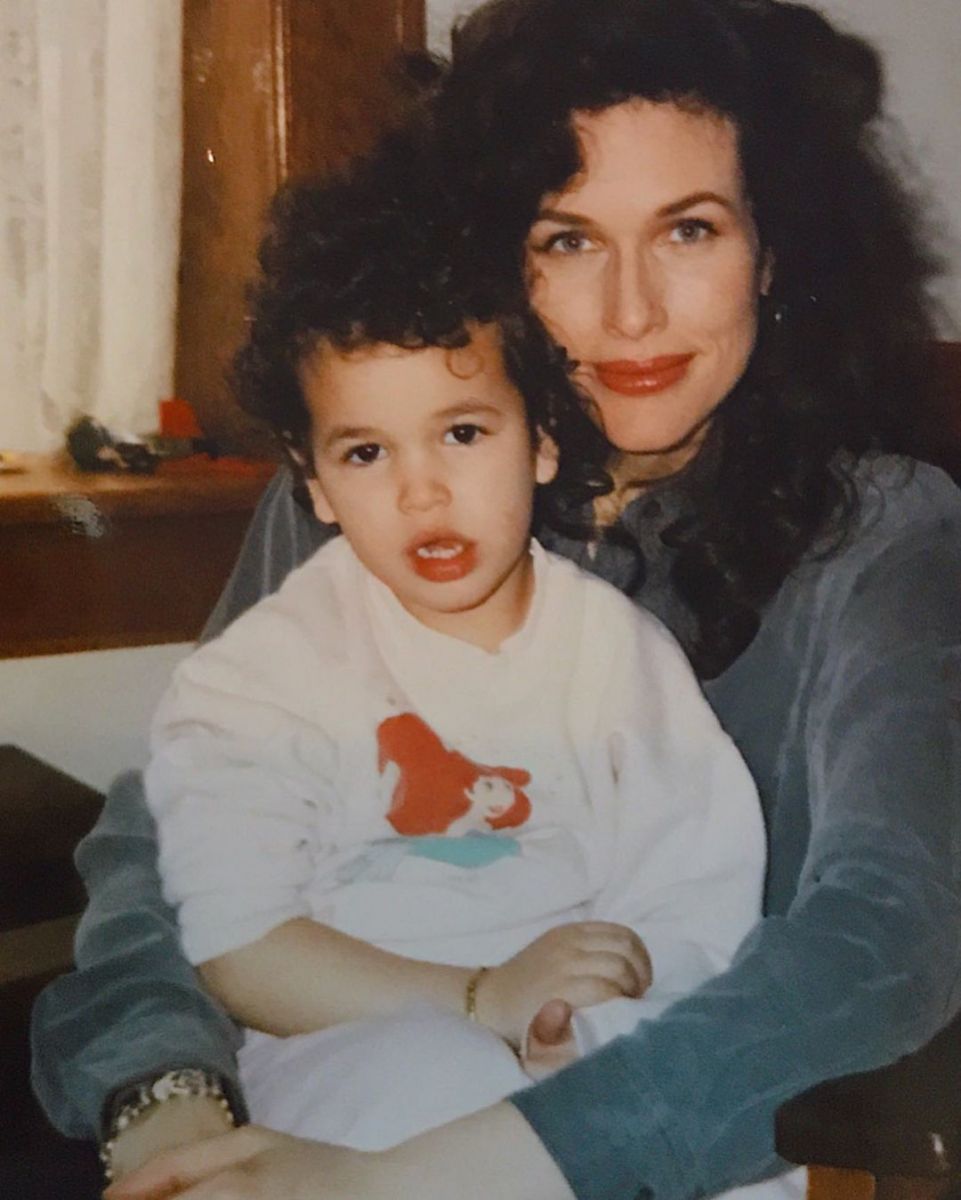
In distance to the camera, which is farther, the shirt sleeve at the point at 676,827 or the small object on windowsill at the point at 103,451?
the small object on windowsill at the point at 103,451

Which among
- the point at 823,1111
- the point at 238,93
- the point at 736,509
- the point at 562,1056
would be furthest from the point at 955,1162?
the point at 238,93

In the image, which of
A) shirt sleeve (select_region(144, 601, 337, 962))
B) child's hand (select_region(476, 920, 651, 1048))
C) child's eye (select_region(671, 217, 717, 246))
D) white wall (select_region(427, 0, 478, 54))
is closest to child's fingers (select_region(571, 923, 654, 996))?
child's hand (select_region(476, 920, 651, 1048))

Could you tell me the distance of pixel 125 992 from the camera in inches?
24.9

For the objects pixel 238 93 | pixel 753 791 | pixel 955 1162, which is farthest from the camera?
pixel 238 93

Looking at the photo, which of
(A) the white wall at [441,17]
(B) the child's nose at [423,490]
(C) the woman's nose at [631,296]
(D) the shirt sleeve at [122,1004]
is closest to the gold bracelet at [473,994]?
(D) the shirt sleeve at [122,1004]

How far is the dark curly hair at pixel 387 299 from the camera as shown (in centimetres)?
63

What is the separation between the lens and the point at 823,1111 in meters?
0.52

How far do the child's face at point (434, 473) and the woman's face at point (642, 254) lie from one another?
6cm

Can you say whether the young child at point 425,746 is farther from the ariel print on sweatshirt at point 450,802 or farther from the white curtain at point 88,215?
the white curtain at point 88,215

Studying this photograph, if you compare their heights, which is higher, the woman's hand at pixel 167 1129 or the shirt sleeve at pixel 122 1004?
the shirt sleeve at pixel 122 1004

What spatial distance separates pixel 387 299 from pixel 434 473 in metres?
0.08

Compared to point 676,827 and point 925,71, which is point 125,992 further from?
point 925,71

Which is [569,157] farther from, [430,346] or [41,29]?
[41,29]

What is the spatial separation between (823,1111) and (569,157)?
46 centimetres
